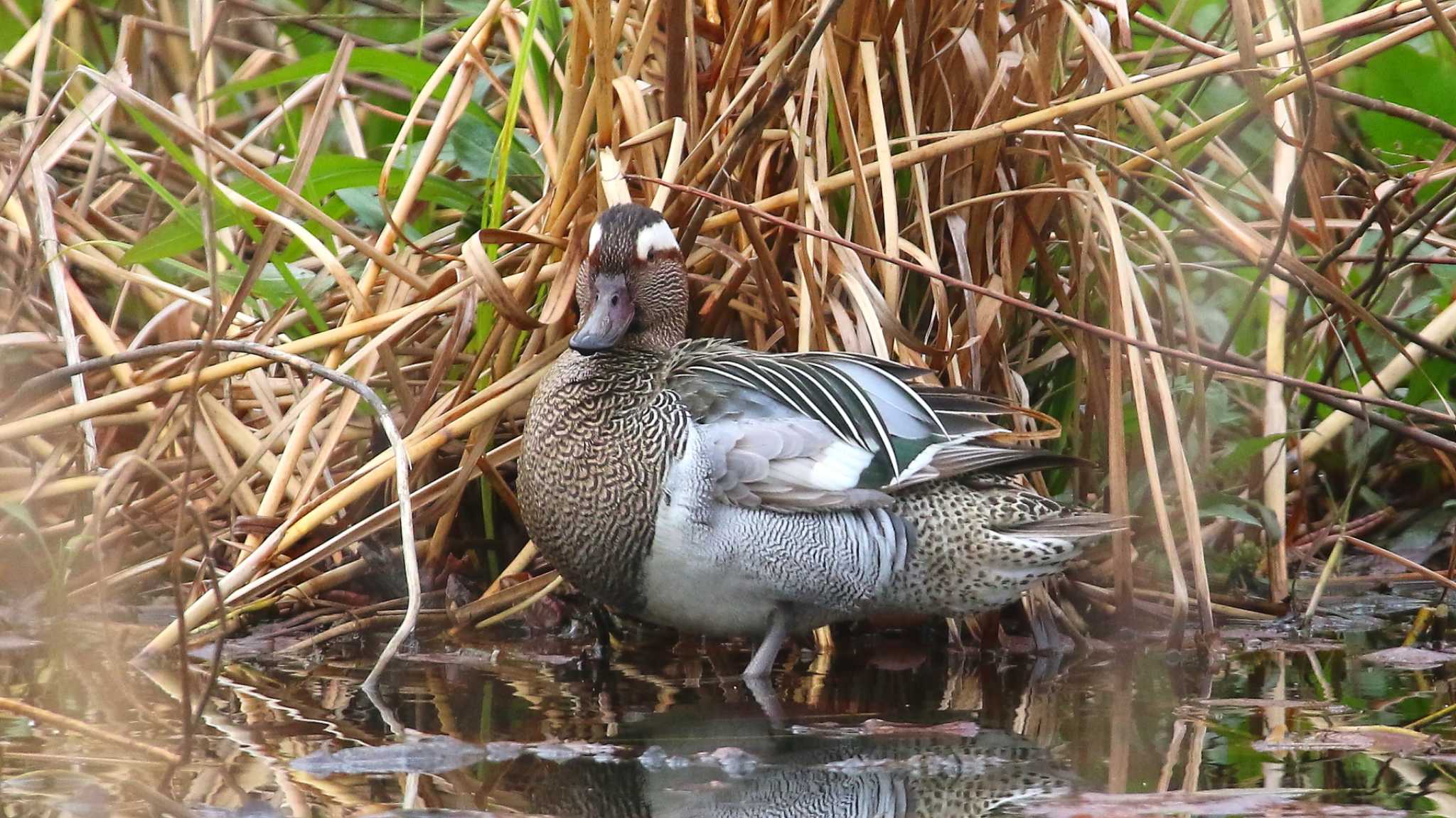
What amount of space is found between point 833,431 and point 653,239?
571mm

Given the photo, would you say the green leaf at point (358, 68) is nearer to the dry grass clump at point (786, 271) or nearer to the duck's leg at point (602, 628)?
the dry grass clump at point (786, 271)

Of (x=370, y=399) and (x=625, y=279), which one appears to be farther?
(x=625, y=279)

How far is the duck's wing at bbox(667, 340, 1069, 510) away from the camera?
311 cm

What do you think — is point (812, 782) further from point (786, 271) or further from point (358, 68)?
point (358, 68)

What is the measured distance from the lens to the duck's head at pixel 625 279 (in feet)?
10.8

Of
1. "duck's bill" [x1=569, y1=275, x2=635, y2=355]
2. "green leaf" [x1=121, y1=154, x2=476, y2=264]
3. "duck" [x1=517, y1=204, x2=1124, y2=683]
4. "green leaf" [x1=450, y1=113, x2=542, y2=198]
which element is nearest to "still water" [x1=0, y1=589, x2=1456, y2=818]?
"duck" [x1=517, y1=204, x2=1124, y2=683]

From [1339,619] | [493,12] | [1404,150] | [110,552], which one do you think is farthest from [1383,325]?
[110,552]

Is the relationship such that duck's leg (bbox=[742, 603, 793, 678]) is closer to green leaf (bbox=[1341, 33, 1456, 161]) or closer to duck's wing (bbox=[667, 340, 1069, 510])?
duck's wing (bbox=[667, 340, 1069, 510])

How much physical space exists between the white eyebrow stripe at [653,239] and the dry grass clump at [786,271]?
0.44 feet

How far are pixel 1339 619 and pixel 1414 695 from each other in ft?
2.66

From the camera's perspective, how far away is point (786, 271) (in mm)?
3676

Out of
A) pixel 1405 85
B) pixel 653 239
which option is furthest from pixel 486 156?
pixel 1405 85

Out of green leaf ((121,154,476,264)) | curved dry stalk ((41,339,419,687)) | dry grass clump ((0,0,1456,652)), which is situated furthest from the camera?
green leaf ((121,154,476,264))

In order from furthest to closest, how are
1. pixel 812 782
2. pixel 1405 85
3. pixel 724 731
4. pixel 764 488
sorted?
pixel 1405 85, pixel 764 488, pixel 724 731, pixel 812 782
